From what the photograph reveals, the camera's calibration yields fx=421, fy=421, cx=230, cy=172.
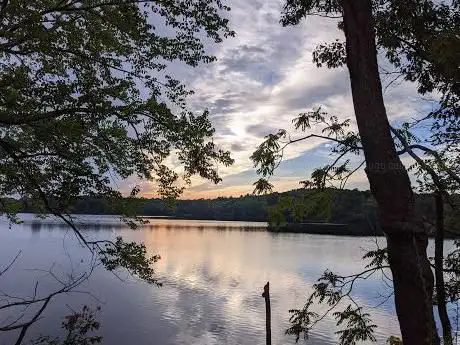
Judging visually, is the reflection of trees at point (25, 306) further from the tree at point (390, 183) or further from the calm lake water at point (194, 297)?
the tree at point (390, 183)

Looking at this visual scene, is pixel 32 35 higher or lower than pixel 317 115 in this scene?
higher

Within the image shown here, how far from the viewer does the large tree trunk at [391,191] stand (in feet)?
14.3

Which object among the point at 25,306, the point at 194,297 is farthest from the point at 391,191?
the point at 194,297

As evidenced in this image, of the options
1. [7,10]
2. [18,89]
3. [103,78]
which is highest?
[7,10]

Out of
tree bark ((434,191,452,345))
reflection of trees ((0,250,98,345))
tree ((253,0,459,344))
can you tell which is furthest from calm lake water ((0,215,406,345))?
tree ((253,0,459,344))

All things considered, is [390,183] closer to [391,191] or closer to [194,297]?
[391,191]

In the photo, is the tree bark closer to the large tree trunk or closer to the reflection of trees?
the large tree trunk

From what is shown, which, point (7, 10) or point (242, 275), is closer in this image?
point (7, 10)

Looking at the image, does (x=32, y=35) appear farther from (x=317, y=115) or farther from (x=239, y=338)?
(x=239, y=338)

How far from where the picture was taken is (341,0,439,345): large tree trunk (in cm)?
435

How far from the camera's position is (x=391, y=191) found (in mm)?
4504

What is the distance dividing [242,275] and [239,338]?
2748 centimetres

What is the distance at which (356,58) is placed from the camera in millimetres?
4832

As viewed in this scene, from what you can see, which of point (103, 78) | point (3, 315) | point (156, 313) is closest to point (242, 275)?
point (156, 313)
